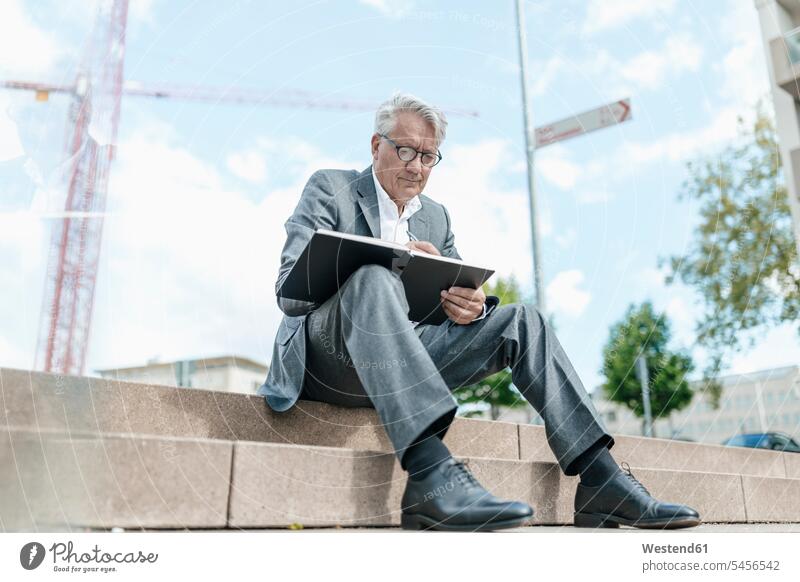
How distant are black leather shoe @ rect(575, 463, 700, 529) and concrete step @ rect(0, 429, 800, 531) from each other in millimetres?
326

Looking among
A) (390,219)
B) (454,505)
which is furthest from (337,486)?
(390,219)

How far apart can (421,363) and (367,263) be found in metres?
0.39

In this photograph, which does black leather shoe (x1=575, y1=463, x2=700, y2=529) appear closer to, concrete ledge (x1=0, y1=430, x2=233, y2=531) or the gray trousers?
the gray trousers

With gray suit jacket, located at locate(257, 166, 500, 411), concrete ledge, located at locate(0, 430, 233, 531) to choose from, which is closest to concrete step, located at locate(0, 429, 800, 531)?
concrete ledge, located at locate(0, 430, 233, 531)

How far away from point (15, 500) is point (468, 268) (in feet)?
4.52

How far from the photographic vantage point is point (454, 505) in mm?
1674

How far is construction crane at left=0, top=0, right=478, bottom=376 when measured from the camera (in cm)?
163

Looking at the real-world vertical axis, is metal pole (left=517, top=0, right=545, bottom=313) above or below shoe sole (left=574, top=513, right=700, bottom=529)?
above

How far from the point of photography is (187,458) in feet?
5.29

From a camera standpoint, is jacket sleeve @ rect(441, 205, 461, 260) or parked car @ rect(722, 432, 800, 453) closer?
jacket sleeve @ rect(441, 205, 461, 260)

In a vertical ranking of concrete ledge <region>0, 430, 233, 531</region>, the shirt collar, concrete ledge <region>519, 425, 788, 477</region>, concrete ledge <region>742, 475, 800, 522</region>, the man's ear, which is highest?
the man's ear

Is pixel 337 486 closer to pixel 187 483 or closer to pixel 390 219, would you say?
pixel 187 483
